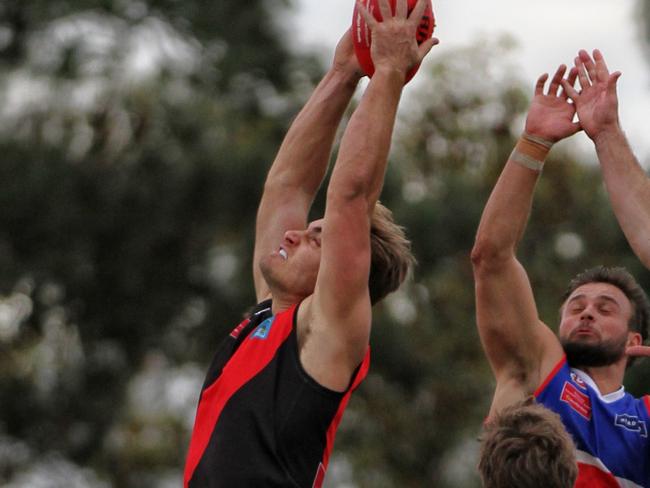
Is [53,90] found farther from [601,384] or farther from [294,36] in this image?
[601,384]

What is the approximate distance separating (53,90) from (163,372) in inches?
165

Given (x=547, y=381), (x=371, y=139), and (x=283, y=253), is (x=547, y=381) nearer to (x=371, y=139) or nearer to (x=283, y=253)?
(x=283, y=253)

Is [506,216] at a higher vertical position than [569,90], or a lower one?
lower

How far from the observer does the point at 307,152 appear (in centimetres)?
730

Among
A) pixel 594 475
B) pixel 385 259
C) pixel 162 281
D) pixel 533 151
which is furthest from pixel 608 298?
pixel 162 281

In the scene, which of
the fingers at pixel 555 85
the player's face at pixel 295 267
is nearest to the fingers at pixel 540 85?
the fingers at pixel 555 85

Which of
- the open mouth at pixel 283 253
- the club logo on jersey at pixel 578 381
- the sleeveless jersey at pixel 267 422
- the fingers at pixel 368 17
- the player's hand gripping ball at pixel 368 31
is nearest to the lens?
the sleeveless jersey at pixel 267 422

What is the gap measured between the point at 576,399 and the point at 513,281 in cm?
58

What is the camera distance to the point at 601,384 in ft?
23.0

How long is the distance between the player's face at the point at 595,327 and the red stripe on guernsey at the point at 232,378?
1.49 meters

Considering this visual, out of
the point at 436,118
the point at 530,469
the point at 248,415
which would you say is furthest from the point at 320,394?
the point at 436,118

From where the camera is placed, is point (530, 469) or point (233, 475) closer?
point (530, 469)

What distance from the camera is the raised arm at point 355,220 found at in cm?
588

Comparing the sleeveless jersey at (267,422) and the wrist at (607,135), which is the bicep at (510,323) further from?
the sleeveless jersey at (267,422)
